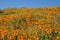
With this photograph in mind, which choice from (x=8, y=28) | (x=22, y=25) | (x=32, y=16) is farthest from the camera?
(x=32, y=16)

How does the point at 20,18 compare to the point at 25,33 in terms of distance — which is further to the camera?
the point at 20,18

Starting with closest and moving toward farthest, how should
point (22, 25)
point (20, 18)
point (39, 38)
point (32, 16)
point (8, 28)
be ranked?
point (39, 38) → point (8, 28) → point (22, 25) → point (20, 18) → point (32, 16)

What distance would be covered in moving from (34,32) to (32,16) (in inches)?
157

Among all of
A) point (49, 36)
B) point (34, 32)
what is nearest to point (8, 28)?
point (34, 32)

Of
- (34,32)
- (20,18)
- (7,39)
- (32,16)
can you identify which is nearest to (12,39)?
(7,39)

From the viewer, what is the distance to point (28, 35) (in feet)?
31.8

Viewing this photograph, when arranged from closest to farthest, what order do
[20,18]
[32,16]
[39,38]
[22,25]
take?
[39,38] < [22,25] < [20,18] < [32,16]

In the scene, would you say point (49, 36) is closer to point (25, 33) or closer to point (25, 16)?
point (25, 33)

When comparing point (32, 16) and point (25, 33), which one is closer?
point (25, 33)

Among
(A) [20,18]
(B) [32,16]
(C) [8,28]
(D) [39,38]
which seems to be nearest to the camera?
(D) [39,38]

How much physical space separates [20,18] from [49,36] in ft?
12.3

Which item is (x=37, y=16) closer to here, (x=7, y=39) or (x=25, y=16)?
(x=25, y=16)

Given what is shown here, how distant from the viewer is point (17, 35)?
9.81m

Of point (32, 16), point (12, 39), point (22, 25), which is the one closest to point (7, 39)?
point (12, 39)
